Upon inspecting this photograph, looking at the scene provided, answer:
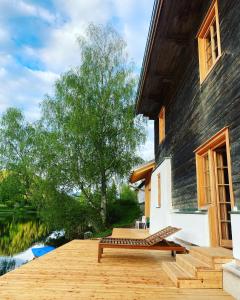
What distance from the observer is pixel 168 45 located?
269 inches

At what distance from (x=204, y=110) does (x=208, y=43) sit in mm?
1428

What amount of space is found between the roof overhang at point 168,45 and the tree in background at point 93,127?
5.50 metres

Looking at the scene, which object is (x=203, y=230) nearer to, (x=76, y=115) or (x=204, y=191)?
(x=204, y=191)

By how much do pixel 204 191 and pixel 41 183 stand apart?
37.3 ft

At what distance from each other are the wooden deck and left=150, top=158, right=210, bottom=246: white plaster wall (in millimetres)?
909

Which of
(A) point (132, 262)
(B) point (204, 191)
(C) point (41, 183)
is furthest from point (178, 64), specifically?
(C) point (41, 183)

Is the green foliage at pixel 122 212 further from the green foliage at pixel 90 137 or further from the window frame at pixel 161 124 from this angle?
the window frame at pixel 161 124

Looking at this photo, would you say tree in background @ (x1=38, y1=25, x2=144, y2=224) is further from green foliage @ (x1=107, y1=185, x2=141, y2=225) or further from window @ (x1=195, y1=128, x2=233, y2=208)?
window @ (x1=195, y1=128, x2=233, y2=208)

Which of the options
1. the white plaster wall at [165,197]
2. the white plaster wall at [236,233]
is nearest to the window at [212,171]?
the white plaster wall at [236,233]

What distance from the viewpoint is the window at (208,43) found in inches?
204

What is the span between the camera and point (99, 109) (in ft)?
48.6

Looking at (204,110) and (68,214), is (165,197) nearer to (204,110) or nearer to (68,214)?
(204,110)

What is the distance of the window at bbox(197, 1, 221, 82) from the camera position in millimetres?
5171

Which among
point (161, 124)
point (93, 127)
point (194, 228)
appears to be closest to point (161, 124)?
point (161, 124)
